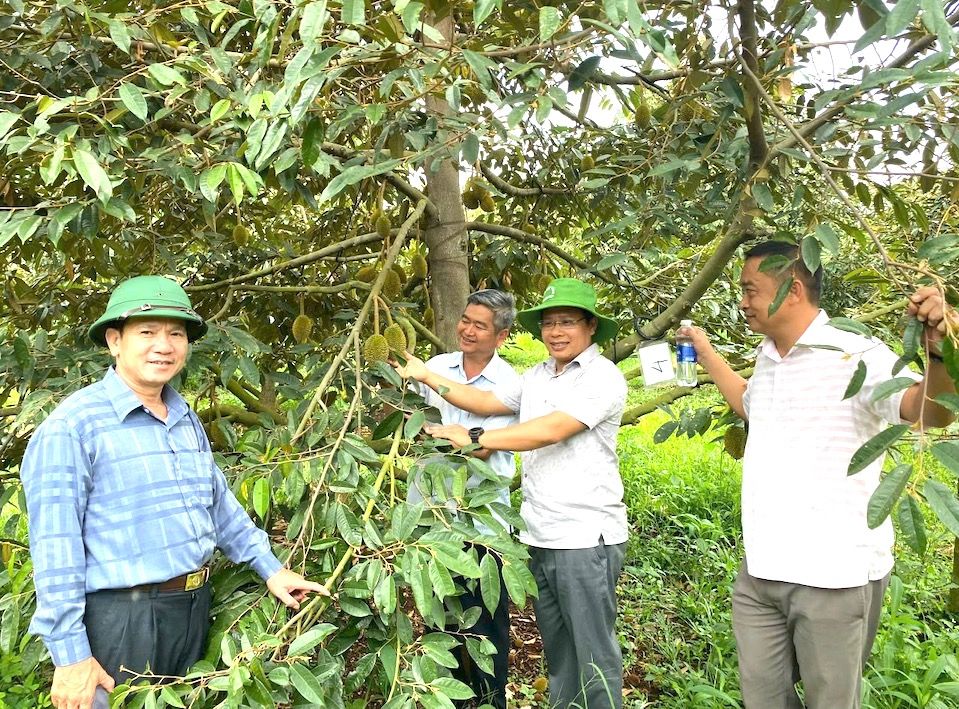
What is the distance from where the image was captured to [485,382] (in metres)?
2.05

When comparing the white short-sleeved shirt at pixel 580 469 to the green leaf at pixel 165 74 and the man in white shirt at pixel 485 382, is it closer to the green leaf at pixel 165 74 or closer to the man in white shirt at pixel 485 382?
the man in white shirt at pixel 485 382

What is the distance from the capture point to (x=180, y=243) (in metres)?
2.23

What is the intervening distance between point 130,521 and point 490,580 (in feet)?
2.00

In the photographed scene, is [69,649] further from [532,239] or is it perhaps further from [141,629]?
[532,239]

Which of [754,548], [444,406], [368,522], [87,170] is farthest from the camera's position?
[444,406]

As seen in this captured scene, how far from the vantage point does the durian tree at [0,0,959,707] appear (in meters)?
1.12

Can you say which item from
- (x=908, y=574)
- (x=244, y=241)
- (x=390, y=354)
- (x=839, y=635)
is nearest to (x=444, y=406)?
(x=390, y=354)

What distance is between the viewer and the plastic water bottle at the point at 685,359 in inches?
67.4

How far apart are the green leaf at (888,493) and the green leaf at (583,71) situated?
2.56ft

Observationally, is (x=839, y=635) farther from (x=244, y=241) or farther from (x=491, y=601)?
(x=244, y=241)

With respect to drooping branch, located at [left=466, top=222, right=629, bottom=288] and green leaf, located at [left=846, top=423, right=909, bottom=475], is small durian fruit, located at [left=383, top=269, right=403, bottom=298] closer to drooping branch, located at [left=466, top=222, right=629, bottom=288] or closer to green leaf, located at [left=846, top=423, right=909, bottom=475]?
drooping branch, located at [left=466, top=222, right=629, bottom=288]

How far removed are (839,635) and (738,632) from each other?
231 mm

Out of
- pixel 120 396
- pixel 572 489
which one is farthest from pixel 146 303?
pixel 572 489

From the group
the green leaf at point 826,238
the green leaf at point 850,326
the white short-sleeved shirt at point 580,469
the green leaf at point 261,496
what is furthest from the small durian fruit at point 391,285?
the green leaf at point 850,326
